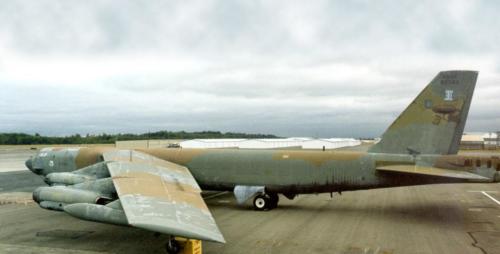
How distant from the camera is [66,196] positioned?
49.7 ft

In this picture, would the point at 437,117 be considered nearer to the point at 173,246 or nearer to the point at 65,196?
the point at 173,246

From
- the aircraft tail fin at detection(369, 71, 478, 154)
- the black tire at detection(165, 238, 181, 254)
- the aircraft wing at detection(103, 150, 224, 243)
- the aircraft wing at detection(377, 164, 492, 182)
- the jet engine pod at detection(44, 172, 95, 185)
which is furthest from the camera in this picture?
the jet engine pod at detection(44, 172, 95, 185)

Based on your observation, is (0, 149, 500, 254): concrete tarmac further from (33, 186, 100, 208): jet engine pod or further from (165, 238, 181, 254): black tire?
(33, 186, 100, 208): jet engine pod

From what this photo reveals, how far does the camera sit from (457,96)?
58.7ft

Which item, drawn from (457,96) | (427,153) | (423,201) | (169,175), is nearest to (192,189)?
(169,175)

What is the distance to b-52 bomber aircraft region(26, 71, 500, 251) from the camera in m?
14.3

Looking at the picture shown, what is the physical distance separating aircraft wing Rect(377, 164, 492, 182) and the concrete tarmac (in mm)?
1865

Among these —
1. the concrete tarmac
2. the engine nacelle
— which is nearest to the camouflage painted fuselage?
the concrete tarmac

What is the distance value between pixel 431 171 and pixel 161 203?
11.2 meters

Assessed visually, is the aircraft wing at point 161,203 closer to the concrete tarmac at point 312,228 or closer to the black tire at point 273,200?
the concrete tarmac at point 312,228

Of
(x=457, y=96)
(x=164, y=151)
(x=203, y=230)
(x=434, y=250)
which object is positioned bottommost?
(x=434, y=250)

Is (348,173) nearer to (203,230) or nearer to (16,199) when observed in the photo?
(203,230)

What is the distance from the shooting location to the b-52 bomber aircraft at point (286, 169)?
14266 millimetres

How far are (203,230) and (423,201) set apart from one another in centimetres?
1711
